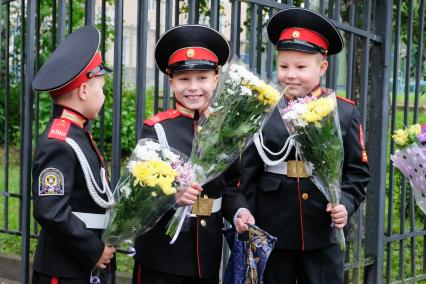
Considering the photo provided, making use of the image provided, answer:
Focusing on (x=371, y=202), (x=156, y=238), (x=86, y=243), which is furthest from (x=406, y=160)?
(x=371, y=202)

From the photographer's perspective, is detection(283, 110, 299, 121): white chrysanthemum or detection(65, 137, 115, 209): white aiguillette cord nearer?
detection(65, 137, 115, 209): white aiguillette cord

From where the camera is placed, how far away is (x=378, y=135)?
490cm

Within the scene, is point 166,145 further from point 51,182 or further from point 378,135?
point 378,135

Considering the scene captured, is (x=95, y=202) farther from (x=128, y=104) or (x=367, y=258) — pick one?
(x=128, y=104)

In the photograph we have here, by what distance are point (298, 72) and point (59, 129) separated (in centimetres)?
109

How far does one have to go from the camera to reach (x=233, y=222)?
3.41 meters

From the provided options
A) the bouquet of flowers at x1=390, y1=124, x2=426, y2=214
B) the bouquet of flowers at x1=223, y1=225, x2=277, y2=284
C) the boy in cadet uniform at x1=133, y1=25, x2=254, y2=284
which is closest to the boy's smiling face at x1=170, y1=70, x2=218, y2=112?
the boy in cadet uniform at x1=133, y1=25, x2=254, y2=284

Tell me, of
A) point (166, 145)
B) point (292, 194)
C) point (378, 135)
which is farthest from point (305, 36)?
point (378, 135)

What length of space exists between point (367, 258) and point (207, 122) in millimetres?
2279

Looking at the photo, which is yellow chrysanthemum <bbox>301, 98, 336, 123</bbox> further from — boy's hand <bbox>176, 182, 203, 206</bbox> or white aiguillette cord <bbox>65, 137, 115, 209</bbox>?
white aiguillette cord <bbox>65, 137, 115, 209</bbox>

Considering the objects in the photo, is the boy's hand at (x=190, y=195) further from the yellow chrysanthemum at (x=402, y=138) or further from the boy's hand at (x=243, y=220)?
the yellow chrysanthemum at (x=402, y=138)

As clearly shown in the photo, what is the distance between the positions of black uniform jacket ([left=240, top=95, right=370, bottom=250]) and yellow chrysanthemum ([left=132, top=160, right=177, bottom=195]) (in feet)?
2.65

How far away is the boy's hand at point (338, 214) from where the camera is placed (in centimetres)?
337

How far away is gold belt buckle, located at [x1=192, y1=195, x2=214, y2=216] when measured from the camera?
10.8 ft
